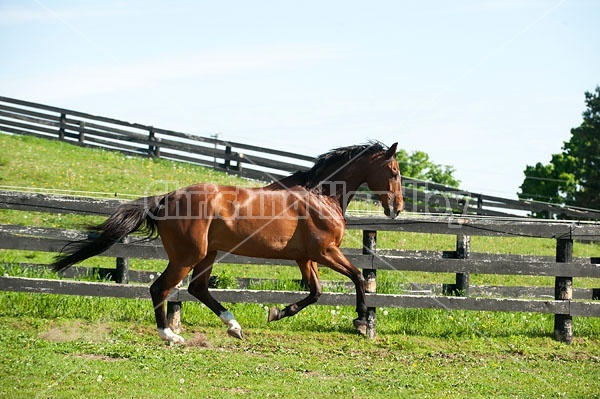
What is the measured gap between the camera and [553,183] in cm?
4600

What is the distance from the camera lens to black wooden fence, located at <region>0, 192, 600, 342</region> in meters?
9.79

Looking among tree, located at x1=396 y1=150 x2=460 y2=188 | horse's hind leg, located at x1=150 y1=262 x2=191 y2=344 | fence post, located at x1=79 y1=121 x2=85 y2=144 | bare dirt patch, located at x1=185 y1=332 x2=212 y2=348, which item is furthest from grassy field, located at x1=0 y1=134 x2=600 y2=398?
tree, located at x1=396 y1=150 x2=460 y2=188

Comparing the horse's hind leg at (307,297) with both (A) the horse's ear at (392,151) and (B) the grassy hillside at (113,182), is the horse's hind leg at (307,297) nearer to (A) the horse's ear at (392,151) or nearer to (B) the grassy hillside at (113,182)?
(A) the horse's ear at (392,151)

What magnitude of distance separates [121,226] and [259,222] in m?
1.59

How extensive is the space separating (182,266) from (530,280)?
34.8 ft

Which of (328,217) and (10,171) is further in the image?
(10,171)

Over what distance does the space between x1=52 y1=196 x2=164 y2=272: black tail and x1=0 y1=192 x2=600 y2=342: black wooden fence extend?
5.11ft

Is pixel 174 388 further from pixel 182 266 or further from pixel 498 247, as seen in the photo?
pixel 498 247

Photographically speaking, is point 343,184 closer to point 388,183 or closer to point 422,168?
point 388,183

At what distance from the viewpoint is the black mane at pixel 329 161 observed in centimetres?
861

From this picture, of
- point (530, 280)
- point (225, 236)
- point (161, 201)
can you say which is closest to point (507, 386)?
point (225, 236)

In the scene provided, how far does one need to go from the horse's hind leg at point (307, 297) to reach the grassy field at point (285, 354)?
0.64 m

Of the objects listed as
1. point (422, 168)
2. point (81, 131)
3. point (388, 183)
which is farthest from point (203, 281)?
point (422, 168)

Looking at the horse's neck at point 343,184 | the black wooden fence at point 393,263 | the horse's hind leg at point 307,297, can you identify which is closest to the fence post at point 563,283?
the black wooden fence at point 393,263
